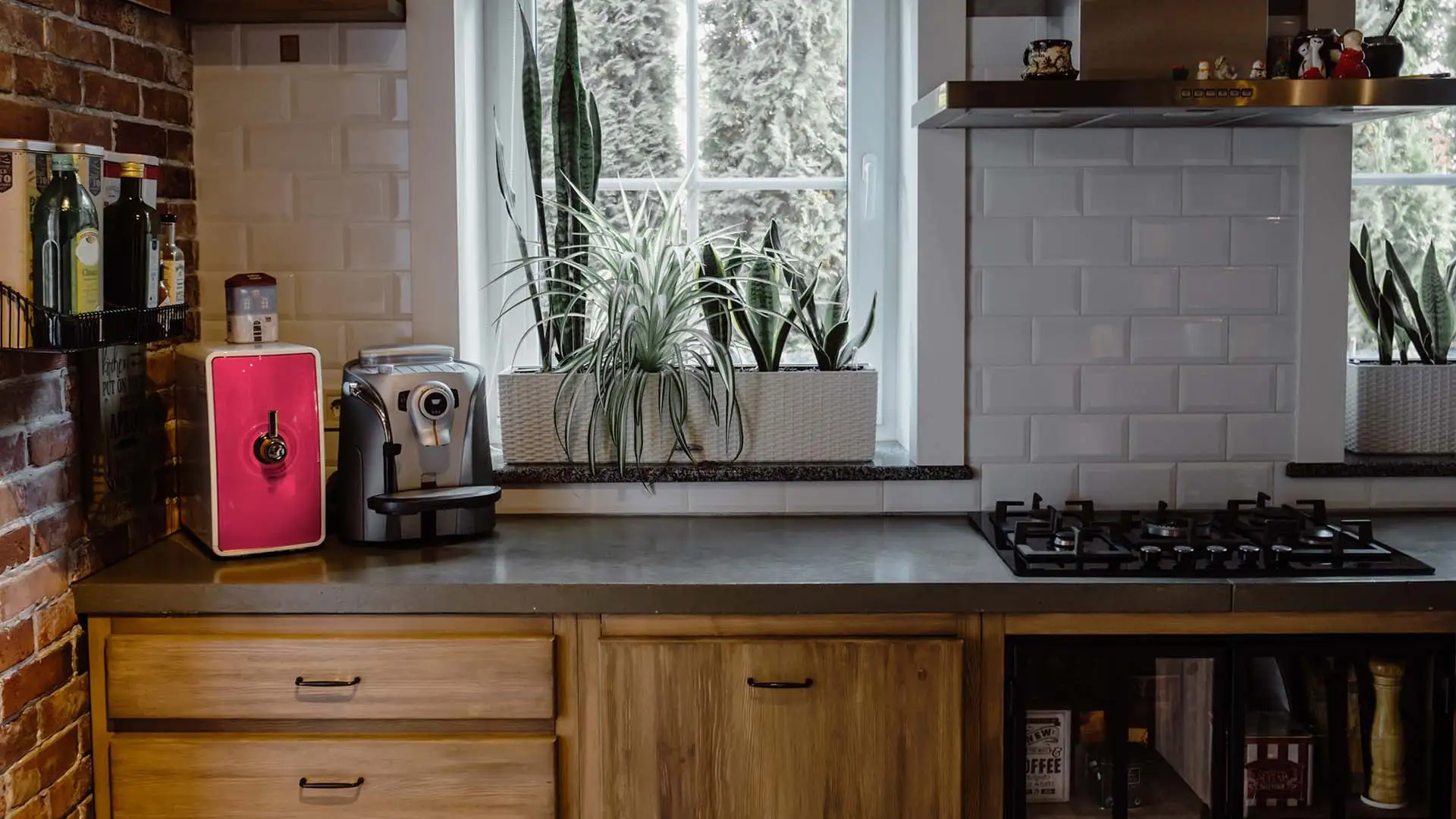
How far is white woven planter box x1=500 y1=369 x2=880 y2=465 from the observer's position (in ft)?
9.21

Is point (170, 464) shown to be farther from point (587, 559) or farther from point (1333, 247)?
point (1333, 247)

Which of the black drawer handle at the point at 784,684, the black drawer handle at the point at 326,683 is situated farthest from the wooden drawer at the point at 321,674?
the black drawer handle at the point at 784,684

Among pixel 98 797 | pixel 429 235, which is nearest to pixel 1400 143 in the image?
pixel 429 235

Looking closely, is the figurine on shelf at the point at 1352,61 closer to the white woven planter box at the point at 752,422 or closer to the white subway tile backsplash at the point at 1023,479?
the white subway tile backsplash at the point at 1023,479

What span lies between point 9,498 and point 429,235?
3.34 feet

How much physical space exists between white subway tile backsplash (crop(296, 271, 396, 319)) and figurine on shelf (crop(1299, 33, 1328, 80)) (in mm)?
1859

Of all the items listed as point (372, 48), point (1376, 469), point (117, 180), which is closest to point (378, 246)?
point (372, 48)

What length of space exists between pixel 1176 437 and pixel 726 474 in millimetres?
978

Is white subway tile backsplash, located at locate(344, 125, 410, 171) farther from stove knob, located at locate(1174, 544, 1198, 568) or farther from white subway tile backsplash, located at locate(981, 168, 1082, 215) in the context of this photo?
stove knob, located at locate(1174, 544, 1198, 568)

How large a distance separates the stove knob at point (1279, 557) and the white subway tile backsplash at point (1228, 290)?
2.15ft

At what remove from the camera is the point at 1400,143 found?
299 cm

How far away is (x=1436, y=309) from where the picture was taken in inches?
114

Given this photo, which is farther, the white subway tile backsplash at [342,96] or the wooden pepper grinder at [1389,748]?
the white subway tile backsplash at [342,96]

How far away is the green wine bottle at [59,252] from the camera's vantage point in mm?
1998
